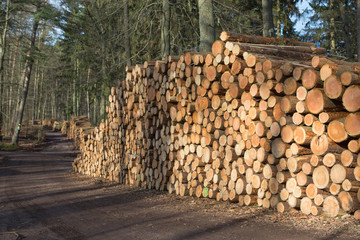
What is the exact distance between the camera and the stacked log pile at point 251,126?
4953 millimetres

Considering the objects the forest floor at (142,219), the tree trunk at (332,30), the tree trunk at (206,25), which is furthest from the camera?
the tree trunk at (332,30)

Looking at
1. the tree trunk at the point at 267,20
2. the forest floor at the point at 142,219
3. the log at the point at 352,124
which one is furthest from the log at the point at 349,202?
the tree trunk at the point at 267,20

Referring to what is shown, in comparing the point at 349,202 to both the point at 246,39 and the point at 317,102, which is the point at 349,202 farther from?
the point at 246,39

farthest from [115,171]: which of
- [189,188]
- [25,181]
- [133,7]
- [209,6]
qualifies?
[133,7]

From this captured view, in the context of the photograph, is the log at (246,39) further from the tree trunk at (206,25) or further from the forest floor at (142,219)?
the forest floor at (142,219)

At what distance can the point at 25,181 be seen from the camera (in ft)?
37.5

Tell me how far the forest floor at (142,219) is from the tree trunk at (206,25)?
4891mm

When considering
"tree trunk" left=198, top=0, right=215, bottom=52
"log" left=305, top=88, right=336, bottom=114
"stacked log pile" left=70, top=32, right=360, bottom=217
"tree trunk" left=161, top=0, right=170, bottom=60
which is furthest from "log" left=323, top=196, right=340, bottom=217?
"tree trunk" left=161, top=0, right=170, bottom=60

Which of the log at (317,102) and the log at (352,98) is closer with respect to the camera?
the log at (352,98)

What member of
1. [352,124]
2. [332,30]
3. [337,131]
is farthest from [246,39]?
[332,30]

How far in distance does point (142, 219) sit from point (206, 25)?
7.06m

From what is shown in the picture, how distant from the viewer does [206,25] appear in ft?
35.9

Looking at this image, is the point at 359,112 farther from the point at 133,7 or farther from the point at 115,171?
the point at 133,7

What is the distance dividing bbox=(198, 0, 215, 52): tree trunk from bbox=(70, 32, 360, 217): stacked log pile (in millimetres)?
2395
